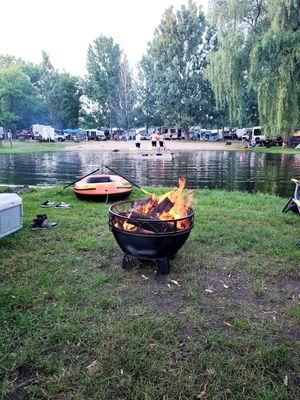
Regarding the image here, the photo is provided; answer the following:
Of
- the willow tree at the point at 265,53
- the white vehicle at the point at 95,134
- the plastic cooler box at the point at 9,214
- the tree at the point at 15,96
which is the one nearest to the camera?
the plastic cooler box at the point at 9,214

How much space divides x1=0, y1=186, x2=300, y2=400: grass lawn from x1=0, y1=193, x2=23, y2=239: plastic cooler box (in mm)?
246

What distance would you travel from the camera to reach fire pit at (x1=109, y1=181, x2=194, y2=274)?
4.01 metres

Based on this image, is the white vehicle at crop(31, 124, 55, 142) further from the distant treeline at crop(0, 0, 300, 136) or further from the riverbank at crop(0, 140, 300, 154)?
the riverbank at crop(0, 140, 300, 154)

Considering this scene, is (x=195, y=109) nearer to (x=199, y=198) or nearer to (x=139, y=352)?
(x=199, y=198)

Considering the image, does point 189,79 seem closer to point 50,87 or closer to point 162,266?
point 50,87

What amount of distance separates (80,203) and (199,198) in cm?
343

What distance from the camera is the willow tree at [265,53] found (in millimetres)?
17625

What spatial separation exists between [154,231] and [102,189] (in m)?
4.81

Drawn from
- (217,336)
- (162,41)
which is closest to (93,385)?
(217,336)

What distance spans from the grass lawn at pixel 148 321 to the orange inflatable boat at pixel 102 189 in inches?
125

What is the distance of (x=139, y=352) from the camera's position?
278 cm

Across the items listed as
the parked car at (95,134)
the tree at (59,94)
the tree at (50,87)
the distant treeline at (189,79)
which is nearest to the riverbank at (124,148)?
the distant treeline at (189,79)

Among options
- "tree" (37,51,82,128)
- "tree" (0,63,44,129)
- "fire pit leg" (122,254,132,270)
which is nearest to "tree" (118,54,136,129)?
"tree" (37,51,82,128)

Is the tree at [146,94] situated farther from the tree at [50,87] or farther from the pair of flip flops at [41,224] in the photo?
the pair of flip flops at [41,224]
